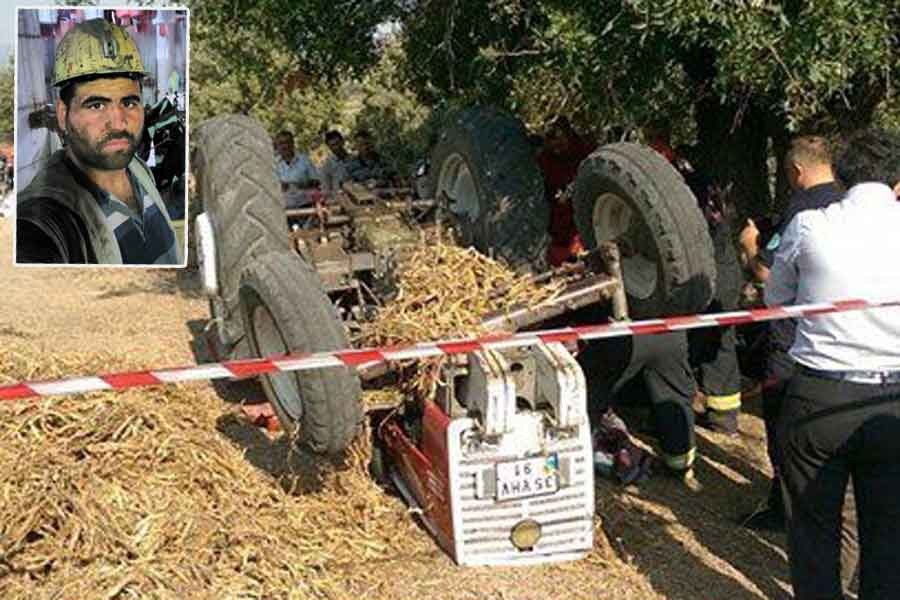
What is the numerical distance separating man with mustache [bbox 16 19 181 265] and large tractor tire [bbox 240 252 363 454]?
13.2ft

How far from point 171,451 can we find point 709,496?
267cm

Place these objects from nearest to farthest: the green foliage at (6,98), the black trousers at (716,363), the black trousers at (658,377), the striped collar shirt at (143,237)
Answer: the black trousers at (658,377), the black trousers at (716,363), the striped collar shirt at (143,237), the green foliage at (6,98)

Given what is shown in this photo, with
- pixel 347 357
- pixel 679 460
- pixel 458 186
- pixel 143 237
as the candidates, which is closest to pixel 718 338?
pixel 679 460

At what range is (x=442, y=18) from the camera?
26.6ft

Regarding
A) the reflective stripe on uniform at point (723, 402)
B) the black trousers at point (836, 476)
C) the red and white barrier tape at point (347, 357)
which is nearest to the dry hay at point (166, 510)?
the red and white barrier tape at point (347, 357)

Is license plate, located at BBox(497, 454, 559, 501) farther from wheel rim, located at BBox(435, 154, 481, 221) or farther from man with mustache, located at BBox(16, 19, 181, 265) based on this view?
man with mustache, located at BBox(16, 19, 181, 265)

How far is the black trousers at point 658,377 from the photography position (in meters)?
5.17

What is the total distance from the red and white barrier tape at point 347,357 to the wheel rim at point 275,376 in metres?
0.50

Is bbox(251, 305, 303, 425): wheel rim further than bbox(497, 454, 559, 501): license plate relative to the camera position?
Yes

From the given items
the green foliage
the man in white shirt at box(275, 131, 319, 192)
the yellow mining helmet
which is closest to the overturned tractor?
the yellow mining helmet

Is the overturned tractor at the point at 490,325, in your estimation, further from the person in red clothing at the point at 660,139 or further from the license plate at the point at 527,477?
the person in red clothing at the point at 660,139

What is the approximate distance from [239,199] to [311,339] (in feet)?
4.84

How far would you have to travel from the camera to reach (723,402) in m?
6.04

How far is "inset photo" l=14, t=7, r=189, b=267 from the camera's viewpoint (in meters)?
7.65
